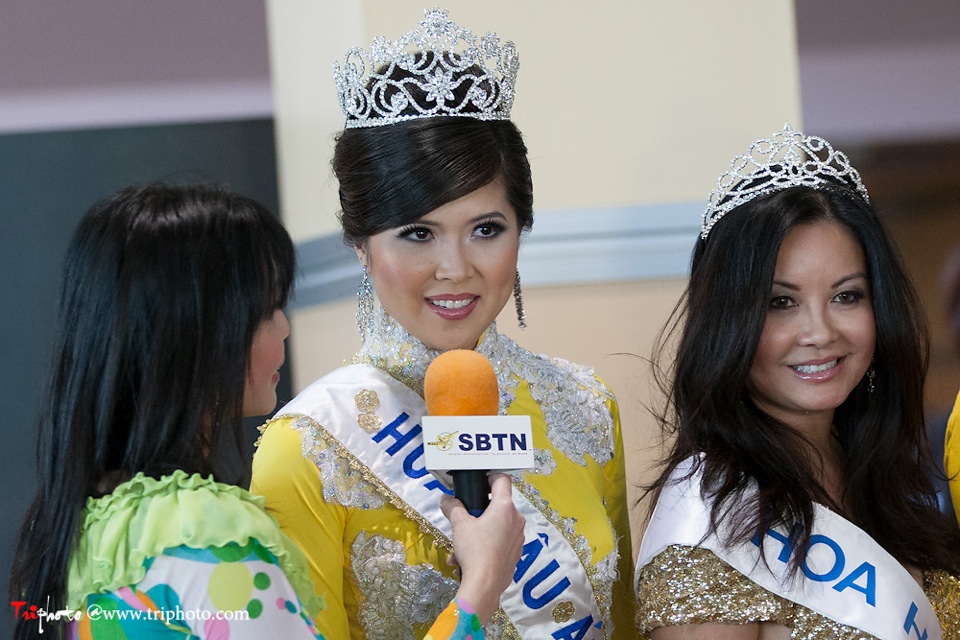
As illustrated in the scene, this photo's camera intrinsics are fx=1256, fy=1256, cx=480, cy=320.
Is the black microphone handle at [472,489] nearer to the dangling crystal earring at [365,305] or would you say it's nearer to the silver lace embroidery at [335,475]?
the silver lace embroidery at [335,475]

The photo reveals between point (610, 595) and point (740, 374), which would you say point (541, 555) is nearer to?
point (610, 595)

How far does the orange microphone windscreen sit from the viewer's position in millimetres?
1463

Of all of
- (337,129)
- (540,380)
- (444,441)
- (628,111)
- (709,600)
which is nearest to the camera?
(444,441)

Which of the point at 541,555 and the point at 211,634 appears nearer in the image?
the point at 211,634

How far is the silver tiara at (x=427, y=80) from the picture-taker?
5.88 ft

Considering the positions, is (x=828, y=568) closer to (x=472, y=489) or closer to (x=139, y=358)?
(x=472, y=489)

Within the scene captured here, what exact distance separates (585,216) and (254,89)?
107cm

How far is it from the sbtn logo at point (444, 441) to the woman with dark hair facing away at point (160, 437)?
7.7 inches

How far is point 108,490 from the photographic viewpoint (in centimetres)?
129

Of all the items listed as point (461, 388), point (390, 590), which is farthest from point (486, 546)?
point (390, 590)

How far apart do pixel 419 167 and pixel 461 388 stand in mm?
398

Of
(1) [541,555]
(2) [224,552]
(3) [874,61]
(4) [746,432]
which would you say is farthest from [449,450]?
(3) [874,61]

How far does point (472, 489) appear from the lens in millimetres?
1450

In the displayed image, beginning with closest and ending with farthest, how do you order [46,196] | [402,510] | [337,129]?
1. [402,510]
2. [337,129]
3. [46,196]
